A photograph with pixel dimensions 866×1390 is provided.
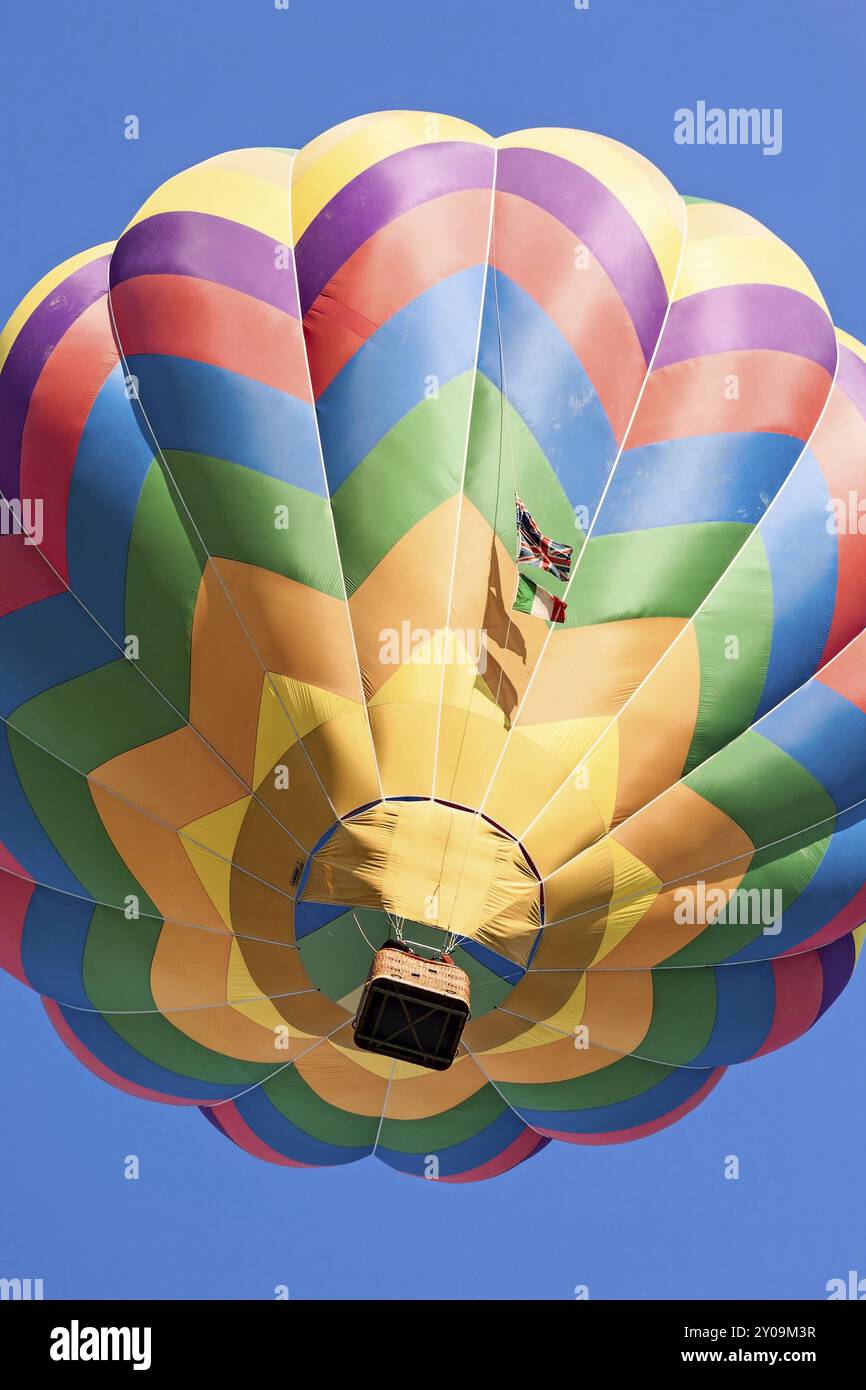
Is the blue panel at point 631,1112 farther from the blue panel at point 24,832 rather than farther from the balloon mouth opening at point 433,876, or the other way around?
the blue panel at point 24,832

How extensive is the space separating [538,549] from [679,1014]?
311cm

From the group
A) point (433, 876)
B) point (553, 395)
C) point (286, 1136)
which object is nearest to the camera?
point (433, 876)

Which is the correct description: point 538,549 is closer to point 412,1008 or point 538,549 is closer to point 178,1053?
point 412,1008

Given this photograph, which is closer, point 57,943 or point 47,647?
point 47,647

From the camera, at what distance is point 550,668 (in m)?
12.5

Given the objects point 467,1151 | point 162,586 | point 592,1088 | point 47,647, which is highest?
point 162,586

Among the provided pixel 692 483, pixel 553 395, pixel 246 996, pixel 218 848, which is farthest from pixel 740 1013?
pixel 553 395

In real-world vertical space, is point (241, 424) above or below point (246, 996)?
above

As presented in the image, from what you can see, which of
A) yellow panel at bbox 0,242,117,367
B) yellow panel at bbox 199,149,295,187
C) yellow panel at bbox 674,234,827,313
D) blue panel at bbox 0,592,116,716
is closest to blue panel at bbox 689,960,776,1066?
yellow panel at bbox 674,234,827,313

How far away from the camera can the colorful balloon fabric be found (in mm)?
12398

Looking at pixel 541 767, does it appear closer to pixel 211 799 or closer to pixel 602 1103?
pixel 211 799

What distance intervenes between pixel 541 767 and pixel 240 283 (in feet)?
10.8

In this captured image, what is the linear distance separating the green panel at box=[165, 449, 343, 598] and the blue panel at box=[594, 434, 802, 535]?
61.2 inches

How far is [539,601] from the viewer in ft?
40.9
